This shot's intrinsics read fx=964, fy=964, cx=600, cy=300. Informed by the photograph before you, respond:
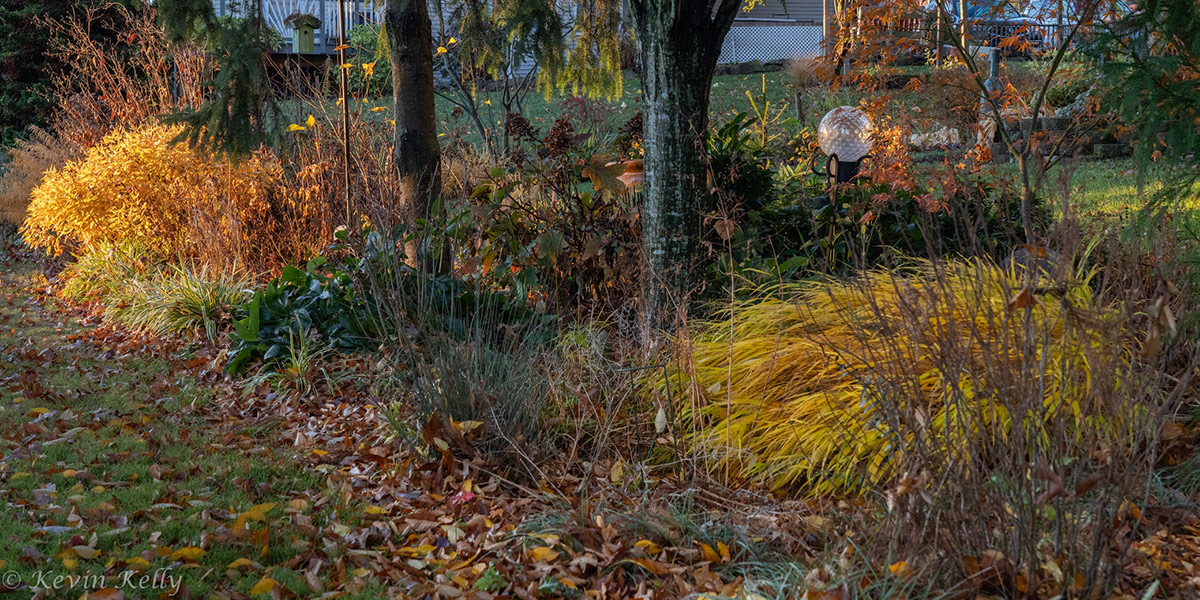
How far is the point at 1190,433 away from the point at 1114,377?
1.49m

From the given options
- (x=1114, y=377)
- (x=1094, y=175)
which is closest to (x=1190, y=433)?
(x=1114, y=377)

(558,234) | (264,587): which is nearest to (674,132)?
(558,234)

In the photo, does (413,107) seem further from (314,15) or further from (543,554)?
(314,15)

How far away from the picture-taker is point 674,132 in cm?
487

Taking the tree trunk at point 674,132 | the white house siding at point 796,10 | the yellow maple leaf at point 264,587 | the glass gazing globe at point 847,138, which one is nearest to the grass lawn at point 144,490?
the yellow maple leaf at point 264,587

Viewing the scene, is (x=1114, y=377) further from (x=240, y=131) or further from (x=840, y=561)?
(x=240, y=131)

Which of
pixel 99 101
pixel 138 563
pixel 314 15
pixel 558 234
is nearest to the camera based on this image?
pixel 138 563

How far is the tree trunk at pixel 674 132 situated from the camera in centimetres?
481

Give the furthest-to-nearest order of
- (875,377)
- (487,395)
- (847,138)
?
(847,138)
(487,395)
(875,377)

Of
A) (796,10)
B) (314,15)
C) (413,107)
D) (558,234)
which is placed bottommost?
(558,234)

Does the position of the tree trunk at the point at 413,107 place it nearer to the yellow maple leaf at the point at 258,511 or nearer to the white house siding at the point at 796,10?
the yellow maple leaf at the point at 258,511

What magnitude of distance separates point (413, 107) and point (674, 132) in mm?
2237

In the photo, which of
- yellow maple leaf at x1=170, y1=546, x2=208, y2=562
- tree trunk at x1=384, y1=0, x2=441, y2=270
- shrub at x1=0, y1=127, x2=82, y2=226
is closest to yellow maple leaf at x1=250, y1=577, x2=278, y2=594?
yellow maple leaf at x1=170, y1=546, x2=208, y2=562

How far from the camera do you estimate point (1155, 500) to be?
347 centimetres
